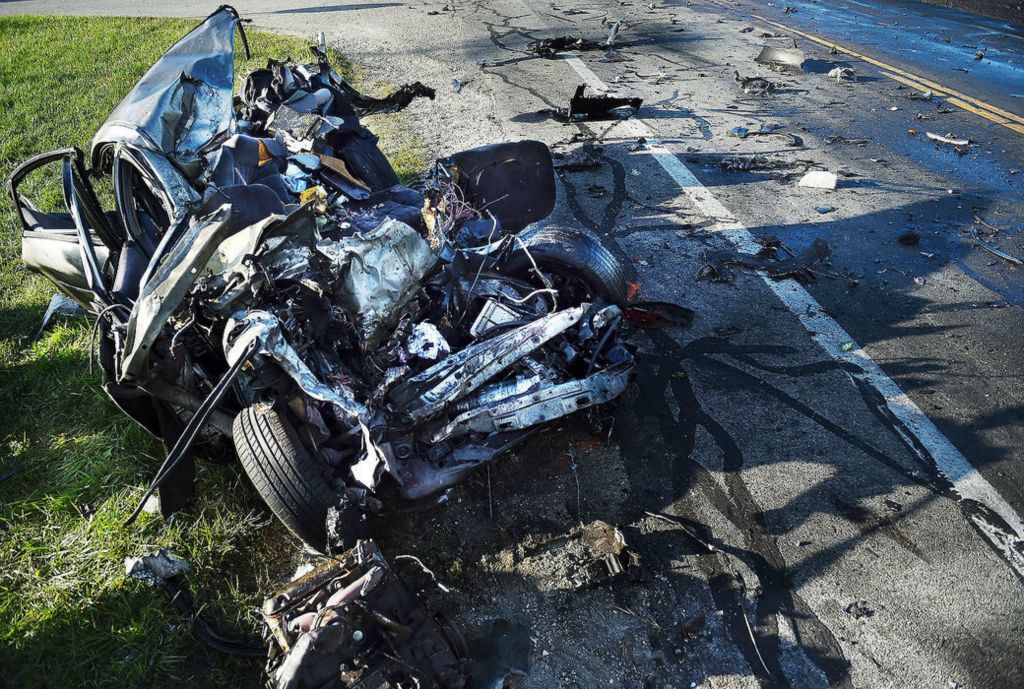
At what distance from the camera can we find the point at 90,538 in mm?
3480

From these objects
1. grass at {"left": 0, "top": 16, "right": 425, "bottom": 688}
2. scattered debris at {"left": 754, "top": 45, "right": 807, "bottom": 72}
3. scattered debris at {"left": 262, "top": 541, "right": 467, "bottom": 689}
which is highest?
scattered debris at {"left": 754, "top": 45, "right": 807, "bottom": 72}

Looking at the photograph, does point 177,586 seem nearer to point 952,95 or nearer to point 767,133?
point 767,133

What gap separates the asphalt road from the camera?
110 inches

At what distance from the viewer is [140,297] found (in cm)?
306

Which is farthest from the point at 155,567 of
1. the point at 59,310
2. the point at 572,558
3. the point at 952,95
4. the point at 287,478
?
the point at 952,95

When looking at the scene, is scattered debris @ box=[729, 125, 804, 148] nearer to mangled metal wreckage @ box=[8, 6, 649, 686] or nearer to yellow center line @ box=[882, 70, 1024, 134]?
yellow center line @ box=[882, 70, 1024, 134]

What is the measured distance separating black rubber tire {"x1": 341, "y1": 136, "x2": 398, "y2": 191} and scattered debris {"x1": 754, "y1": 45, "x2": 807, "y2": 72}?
21.9 feet

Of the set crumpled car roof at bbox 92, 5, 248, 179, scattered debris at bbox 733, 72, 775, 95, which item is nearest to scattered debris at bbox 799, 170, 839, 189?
scattered debris at bbox 733, 72, 775, 95

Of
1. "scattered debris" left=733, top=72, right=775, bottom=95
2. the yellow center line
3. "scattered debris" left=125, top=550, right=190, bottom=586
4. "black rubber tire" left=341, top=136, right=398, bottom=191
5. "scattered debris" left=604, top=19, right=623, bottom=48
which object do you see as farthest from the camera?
"scattered debris" left=604, top=19, right=623, bottom=48

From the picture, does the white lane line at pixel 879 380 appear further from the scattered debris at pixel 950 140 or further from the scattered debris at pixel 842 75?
the scattered debris at pixel 842 75

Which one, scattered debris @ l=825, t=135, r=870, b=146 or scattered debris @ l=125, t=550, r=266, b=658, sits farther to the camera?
scattered debris @ l=825, t=135, r=870, b=146

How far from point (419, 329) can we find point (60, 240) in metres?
2.47

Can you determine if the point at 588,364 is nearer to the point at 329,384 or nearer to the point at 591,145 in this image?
the point at 329,384

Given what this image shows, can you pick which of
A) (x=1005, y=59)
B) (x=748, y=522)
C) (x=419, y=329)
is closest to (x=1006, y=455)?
(x=748, y=522)
